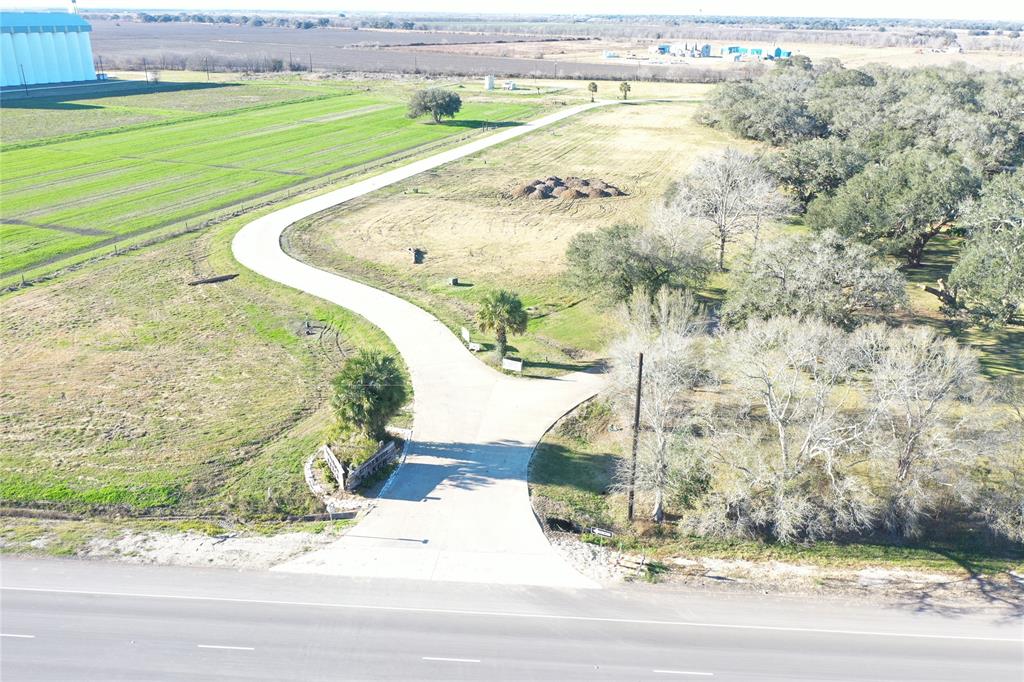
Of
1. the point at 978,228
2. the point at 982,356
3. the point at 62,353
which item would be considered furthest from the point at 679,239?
the point at 62,353

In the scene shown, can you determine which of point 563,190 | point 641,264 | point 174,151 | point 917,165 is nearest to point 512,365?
point 641,264

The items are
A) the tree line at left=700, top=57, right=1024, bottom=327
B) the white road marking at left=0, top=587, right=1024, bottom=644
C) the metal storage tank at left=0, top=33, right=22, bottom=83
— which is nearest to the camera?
the white road marking at left=0, top=587, right=1024, bottom=644

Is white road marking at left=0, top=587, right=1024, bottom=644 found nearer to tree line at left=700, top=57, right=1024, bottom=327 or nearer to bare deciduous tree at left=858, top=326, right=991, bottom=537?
bare deciduous tree at left=858, top=326, right=991, bottom=537

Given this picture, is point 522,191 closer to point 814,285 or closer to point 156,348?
point 814,285

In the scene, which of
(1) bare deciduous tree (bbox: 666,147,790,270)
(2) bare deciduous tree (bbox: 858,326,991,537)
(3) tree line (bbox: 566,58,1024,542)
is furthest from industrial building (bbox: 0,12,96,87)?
(2) bare deciduous tree (bbox: 858,326,991,537)

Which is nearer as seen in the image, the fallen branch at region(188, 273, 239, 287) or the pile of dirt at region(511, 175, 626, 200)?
the fallen branch at region(188, 273, 239, 287)

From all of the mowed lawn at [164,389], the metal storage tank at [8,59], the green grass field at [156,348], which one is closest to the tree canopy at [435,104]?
the green grass field at [156,348]

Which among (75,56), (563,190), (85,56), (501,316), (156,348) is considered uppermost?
(85,56)

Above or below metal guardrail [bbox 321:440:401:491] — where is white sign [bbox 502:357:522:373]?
above
